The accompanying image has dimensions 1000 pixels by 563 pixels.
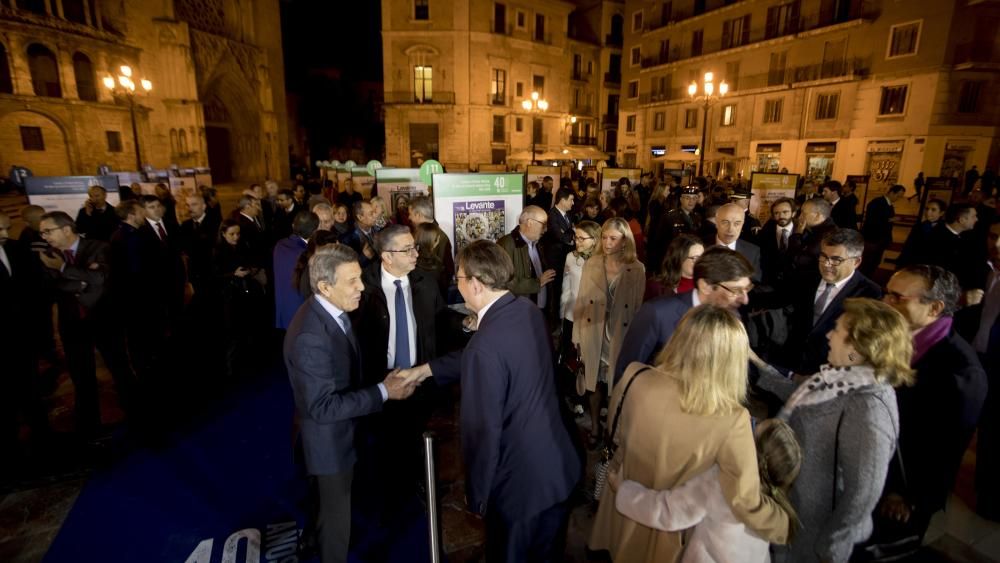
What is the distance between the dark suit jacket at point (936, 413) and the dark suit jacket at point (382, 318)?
2.98 metres

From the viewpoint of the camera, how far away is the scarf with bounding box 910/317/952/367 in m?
2.69

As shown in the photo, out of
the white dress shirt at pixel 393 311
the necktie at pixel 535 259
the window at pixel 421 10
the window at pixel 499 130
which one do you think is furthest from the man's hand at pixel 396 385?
the window at pixel 421 10

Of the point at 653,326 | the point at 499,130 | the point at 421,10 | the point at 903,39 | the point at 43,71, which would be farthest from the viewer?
the point at 499,130

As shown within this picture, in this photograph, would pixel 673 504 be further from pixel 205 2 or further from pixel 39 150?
pixel 205 2

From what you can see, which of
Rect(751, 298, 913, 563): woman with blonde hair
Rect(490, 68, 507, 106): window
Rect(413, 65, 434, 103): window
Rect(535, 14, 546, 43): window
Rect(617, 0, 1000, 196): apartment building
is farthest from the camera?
Rect(535, 14, 546, 43): window

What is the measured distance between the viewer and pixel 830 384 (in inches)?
83.3

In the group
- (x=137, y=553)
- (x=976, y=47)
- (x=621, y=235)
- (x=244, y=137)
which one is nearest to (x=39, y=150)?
(x=244, y=137)

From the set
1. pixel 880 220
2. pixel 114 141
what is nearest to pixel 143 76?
pixel 114 141

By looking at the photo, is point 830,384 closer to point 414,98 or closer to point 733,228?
point 733,228

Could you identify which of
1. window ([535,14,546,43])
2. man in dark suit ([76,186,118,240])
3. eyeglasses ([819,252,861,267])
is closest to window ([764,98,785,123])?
window ([535,14,546,43])

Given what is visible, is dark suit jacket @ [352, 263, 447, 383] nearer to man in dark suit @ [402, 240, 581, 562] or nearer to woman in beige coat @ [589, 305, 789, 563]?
man in dark suit @ [402, 240, 581, 562]

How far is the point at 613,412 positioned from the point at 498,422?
0.56 metres

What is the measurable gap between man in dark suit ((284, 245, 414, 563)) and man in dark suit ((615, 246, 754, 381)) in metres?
1.42

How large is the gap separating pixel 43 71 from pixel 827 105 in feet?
135
